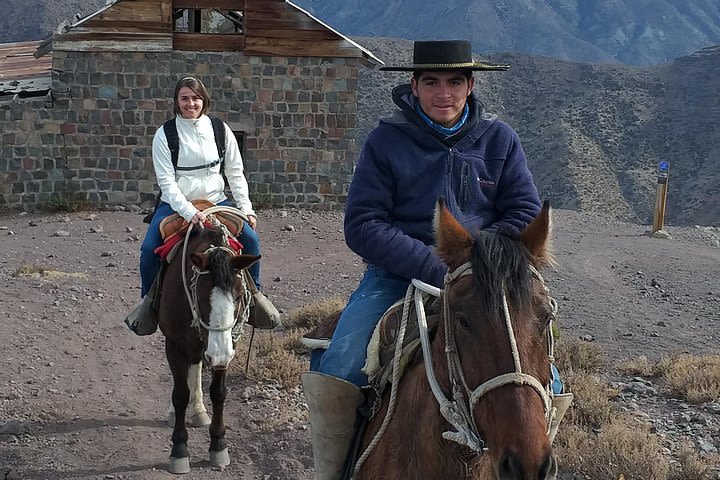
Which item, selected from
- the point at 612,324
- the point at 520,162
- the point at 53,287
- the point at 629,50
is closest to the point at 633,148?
the point at 612,324

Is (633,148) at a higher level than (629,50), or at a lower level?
lower

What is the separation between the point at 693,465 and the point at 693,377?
2.16m

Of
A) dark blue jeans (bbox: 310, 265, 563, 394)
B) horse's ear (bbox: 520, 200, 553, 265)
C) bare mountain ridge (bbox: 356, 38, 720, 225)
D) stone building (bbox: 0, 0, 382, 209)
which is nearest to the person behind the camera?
horse's ear (bbox: 520, 200, 553, 265)

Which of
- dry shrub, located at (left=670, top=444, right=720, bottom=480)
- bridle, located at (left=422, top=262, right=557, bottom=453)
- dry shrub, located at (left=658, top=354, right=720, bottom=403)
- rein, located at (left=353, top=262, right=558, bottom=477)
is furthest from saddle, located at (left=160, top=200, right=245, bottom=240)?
dry shrub, located at (left=658, top=354, right=720, bottom=403)

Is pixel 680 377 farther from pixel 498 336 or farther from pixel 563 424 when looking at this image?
pixel 498 336

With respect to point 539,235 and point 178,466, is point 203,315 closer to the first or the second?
point 178,466

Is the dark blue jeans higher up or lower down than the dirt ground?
higher up

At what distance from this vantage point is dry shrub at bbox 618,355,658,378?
7.91 meters

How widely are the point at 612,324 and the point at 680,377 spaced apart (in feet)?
8.45

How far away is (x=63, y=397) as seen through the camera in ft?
21.9

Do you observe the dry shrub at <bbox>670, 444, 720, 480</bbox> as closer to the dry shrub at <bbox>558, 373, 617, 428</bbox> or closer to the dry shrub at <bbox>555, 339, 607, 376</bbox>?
the dry shrub at <bbox>558, 373, 617, 428</bbox>

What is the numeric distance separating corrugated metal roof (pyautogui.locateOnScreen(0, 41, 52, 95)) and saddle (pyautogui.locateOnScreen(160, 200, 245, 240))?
11.0 m

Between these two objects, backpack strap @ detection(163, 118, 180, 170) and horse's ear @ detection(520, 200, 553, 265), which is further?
backpack strap @ detection(163, 118, 180, 170)

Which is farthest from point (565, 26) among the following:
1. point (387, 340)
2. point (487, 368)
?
point (487, 368)
